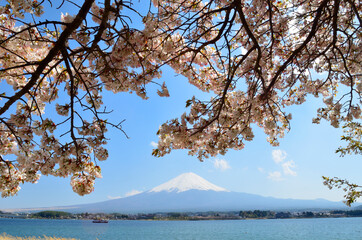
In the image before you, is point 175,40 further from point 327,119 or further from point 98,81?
point 327,119

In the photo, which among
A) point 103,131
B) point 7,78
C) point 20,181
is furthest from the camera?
point 20,181

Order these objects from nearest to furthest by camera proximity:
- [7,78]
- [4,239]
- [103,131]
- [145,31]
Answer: [103,131]
[145,31]
[7,78]
[4,239]

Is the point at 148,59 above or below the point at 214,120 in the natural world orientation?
above

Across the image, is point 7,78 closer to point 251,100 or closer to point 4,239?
point 251,100

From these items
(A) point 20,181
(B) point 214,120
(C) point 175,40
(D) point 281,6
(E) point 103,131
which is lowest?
(A) point 20,181

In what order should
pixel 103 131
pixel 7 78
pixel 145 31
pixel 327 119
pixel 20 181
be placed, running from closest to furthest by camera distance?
pixel 103 131
pixel 145 31
pixel 7 78
pixel 20 181
pixel 327 119

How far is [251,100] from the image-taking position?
3.13 m

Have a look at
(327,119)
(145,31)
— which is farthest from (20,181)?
(327,119)

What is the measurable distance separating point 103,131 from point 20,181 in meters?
1.50

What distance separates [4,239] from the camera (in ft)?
35.6

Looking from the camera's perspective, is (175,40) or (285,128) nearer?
(175,40)

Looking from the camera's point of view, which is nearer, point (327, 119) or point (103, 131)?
point (103, 131)

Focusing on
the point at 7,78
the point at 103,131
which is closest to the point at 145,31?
the point at 103,131

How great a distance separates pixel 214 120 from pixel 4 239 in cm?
1203
